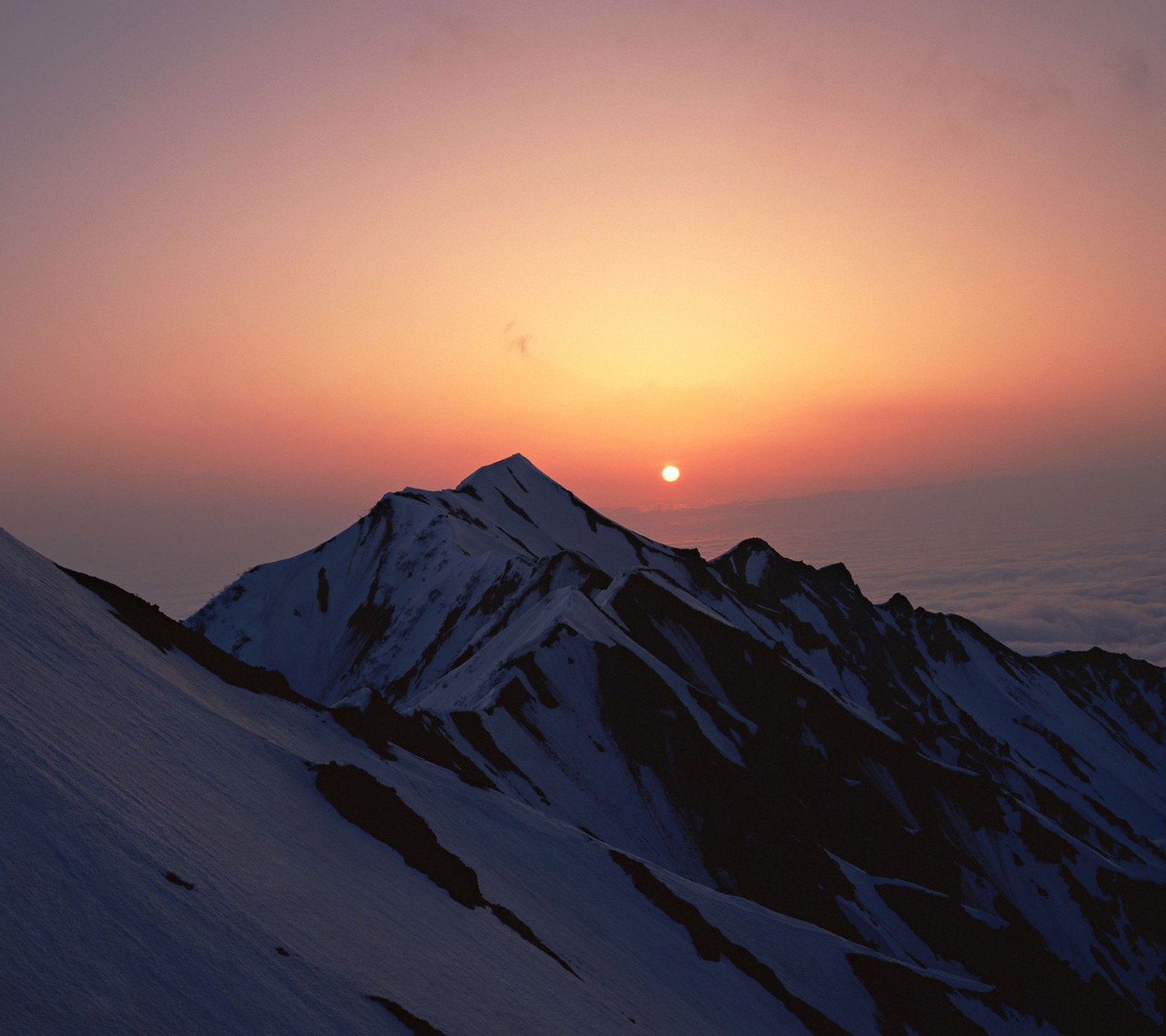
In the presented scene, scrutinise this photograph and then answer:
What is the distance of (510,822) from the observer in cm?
5141

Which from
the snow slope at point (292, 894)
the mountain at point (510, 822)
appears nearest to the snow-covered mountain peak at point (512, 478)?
the mountain at point (510, 822)

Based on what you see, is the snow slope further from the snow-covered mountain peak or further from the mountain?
the snow-covered mountain peak

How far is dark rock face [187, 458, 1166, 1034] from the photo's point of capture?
226 ft

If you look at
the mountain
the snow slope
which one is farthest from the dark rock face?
the snow slope

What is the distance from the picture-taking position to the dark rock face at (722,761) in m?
68.9

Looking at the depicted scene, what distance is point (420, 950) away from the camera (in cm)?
2925

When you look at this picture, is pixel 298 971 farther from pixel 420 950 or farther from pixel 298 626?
pixel 298 626

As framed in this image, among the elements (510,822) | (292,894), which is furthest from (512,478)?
(292,894)

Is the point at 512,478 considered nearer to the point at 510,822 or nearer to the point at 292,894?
the point at 510,822

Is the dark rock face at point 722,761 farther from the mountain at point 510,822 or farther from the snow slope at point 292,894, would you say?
the snow slope at point 292,894

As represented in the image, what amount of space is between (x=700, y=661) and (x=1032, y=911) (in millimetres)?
41362

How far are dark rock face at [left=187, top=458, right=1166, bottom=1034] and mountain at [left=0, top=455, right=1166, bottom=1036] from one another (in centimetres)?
36

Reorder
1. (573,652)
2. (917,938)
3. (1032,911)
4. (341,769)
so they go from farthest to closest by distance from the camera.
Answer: (1032,911) < (573,652) < (917,938) < (341,769)

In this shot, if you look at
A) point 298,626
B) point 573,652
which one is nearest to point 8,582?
point 573,652
